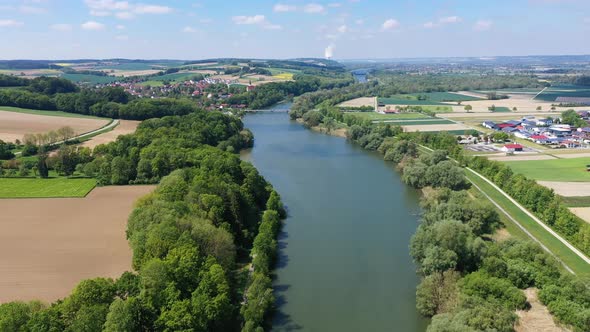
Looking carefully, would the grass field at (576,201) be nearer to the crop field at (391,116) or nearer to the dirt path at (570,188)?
the dirt path at (570,188)

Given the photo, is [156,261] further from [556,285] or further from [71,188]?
[71,188]

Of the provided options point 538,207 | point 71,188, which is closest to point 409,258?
point 538,207

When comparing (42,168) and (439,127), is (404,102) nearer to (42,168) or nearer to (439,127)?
(439,127)

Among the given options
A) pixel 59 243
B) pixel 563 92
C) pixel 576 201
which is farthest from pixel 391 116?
pixel 563 92

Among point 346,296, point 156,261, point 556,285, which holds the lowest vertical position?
point 346,296

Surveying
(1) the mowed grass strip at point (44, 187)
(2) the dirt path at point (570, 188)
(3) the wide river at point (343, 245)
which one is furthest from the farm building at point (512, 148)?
(1) the mowed grass strip at point (44, 187)

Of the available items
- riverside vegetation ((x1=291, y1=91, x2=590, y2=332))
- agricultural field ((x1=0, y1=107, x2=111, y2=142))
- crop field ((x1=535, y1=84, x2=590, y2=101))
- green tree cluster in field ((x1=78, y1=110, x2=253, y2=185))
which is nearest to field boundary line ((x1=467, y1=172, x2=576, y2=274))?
riverside vegetation ((x1=291, y1=91, x2=590, y2=332))
